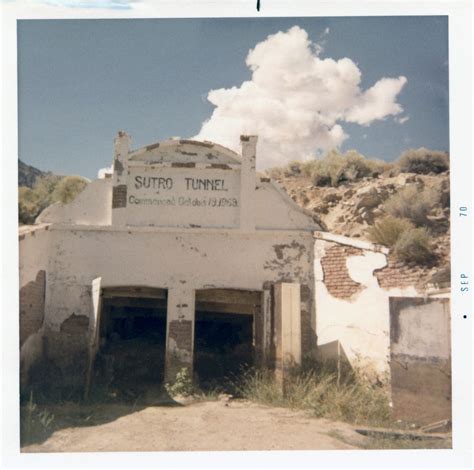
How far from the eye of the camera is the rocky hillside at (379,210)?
31.0 feet

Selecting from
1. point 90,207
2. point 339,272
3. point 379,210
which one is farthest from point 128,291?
point 379,210

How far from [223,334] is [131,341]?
102 inches

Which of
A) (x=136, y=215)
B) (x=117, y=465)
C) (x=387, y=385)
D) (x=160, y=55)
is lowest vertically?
(x=117, y=465)

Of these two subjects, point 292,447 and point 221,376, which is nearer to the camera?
point 292,447

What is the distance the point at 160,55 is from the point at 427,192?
736 cm

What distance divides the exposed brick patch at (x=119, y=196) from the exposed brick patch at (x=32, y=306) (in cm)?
198

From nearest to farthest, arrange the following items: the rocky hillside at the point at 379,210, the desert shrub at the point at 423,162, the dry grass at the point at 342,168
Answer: the rocky hillside at the point at 379,210 → the desert shrub at the point at 423,162 → the dry grass at the point at 342,168

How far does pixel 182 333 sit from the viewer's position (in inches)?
425

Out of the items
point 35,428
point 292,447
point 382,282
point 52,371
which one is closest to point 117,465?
point 35,428

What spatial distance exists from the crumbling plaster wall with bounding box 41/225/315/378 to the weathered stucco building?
0.02 m

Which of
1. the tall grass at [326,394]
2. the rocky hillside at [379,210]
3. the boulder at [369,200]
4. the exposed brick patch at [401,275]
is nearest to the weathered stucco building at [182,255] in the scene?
the tall grass at [326,394]

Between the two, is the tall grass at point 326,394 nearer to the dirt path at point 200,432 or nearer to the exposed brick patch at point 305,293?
the dirt path at point 200,432

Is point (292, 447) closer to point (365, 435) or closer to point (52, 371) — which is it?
point (365, 435)

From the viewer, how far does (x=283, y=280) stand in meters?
11.0
